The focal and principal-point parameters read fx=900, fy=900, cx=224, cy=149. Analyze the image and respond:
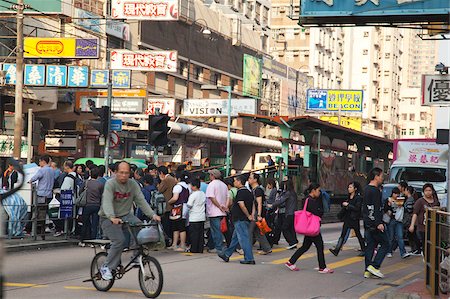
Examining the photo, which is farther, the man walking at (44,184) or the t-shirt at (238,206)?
the man walking at (44,184)

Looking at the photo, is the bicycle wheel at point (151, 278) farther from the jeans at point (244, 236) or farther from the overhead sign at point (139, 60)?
the overhead sign at point (139, 60)

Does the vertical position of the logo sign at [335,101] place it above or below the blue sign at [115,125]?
above

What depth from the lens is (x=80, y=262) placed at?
637 inches

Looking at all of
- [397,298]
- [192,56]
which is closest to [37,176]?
[397,298]

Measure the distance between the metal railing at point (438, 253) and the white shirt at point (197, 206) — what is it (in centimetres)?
695

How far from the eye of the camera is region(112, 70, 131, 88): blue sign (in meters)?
37.8

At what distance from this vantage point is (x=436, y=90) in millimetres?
17875

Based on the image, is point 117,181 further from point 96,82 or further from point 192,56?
point 192,56

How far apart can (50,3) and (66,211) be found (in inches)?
865

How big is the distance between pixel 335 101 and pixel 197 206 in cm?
5868

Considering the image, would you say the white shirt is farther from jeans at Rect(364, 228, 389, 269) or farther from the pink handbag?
jeans at Rect(364, 228, 389, 269)

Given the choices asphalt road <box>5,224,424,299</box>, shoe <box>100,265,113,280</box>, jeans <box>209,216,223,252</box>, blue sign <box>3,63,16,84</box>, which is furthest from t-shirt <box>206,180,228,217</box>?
blue sign <box>3,63,16,84</box>

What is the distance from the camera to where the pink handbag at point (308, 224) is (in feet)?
50.7

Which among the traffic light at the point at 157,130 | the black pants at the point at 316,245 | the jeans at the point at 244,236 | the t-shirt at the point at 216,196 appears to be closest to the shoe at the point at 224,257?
the jeans at the point at 244,236
